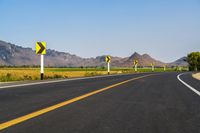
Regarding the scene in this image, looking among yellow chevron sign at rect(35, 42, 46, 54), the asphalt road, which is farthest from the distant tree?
the asphalt road

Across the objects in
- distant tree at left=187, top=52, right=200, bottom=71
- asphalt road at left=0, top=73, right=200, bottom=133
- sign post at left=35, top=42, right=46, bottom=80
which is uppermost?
distant tree at left=187, top=52, right=200, bottom=71

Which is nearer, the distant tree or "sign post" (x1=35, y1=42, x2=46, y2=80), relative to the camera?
"sign post" (x1=35, y1=42, x2=46, y2=80)

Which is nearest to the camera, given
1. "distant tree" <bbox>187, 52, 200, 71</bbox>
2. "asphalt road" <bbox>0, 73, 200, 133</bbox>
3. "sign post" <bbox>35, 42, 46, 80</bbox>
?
"asphalt road" <bbox>0, 73, 200, 133</bbox>

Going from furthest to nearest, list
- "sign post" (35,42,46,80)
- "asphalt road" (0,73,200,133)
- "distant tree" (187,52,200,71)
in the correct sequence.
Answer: "distant tree" (187,52,200,71)
"sign post" (35,42,46,80)
"asphalt road" (0,73,200,133)

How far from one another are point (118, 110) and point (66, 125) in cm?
203

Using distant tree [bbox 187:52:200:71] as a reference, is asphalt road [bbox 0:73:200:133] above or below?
below

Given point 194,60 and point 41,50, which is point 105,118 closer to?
point 41,50

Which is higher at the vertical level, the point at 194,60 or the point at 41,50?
the point at 194,60

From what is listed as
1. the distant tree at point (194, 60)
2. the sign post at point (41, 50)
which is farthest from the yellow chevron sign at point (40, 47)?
the distant tree at point (194, 60)

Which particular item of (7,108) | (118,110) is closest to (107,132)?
(118,110)

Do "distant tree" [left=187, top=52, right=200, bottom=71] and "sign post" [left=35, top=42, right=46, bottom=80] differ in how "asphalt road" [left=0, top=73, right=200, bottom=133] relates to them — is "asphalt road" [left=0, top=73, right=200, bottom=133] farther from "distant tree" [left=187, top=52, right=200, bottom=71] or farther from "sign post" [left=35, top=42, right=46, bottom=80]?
"distant tree" [left=187, top=52, right=200, bottom=71]

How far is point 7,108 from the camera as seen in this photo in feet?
25.0

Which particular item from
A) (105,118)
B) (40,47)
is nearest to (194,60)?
(40,47)

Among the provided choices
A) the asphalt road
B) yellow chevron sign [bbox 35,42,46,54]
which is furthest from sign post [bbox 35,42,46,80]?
the asphalt road
